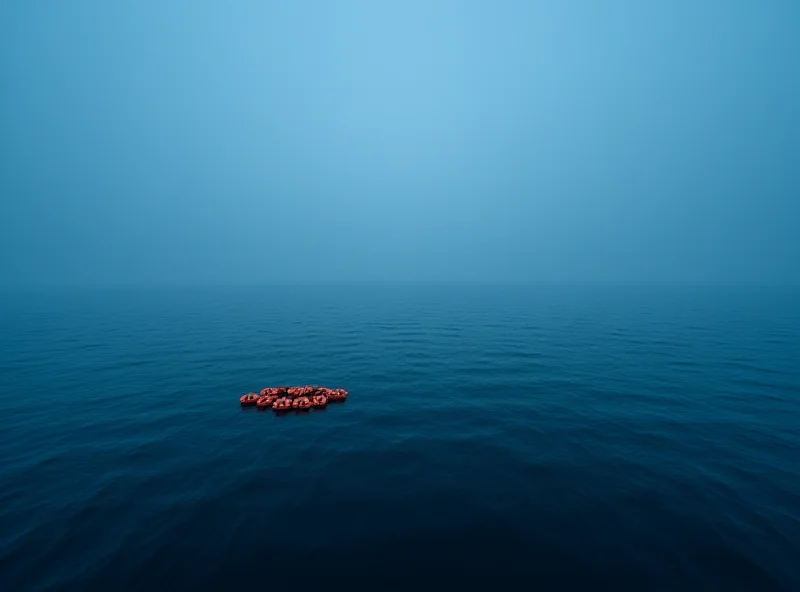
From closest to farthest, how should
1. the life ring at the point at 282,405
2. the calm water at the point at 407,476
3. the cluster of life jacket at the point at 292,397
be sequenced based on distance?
the calm water at the point at 407,476 → the life ring at the point at 282,405 → the cluster of life jacket at the point at 292,397

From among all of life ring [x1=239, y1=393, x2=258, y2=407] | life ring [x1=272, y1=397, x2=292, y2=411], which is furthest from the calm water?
life ring [x1=272, y1=397, x2=292, y2=411]

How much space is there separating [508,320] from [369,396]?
51.3 m

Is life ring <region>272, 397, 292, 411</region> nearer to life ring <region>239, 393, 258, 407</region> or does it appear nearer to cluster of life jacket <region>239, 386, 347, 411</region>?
cluster of life jacket <region>239, 386, 347, 411</region>

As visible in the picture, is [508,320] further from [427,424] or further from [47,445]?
[47,445]

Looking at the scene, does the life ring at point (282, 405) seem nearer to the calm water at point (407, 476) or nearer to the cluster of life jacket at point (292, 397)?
the cluster of life jacket at point (292, 397)

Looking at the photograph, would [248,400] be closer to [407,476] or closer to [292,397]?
[292,397]

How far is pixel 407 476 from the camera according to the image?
17.0 metres

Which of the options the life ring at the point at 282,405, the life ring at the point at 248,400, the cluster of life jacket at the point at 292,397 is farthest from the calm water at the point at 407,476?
the life ring at the point at 282,405

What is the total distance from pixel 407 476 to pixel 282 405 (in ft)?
42.1

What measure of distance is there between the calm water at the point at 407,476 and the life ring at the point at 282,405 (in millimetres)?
1462

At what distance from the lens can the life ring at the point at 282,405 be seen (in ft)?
83.0

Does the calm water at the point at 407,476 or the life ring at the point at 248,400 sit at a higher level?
the life ring at the point at 248,400

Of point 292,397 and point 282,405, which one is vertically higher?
point 292,397

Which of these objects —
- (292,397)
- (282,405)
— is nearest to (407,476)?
(282,405)
